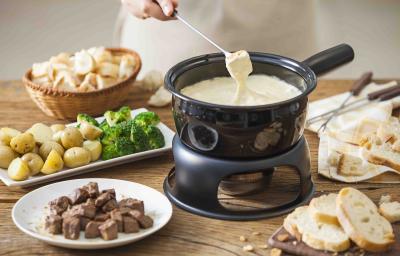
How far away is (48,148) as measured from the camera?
2.18 meters

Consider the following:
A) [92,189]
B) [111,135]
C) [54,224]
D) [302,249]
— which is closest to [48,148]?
[111,135]

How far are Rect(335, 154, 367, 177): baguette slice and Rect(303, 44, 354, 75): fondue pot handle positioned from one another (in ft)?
0.92

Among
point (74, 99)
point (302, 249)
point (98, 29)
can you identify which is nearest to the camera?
point (302, 249)

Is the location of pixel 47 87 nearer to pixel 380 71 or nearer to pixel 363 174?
pixel 363 174

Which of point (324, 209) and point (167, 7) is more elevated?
point (167, 7)

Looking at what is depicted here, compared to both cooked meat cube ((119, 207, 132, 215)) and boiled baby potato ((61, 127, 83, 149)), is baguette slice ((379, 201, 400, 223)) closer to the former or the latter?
cooked meat cube ((119, 207, 132, 215))

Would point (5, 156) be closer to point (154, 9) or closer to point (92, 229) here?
point (92, 229)

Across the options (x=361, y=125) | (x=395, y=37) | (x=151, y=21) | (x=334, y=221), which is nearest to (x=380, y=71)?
(x=395, y=37)

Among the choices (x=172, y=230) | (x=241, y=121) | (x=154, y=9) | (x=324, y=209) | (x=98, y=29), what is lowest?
(x=98, y=29)

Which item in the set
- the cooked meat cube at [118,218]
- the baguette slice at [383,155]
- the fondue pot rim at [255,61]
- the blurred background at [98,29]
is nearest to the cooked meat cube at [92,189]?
the cooked meat cube at [118,218]

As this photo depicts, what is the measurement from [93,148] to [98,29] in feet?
11.7

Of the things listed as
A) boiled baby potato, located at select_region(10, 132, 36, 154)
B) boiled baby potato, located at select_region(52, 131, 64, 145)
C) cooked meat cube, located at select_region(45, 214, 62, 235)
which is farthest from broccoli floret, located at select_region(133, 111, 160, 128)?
cooked meat cube, located at select_region(45, 214, 62, 235)

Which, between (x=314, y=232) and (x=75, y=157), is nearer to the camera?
(x=314, y=232)

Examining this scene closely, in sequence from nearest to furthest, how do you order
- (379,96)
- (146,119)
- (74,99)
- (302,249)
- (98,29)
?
(302,249)
(146,119)
(74,99)
(379,96)
(98,29)
